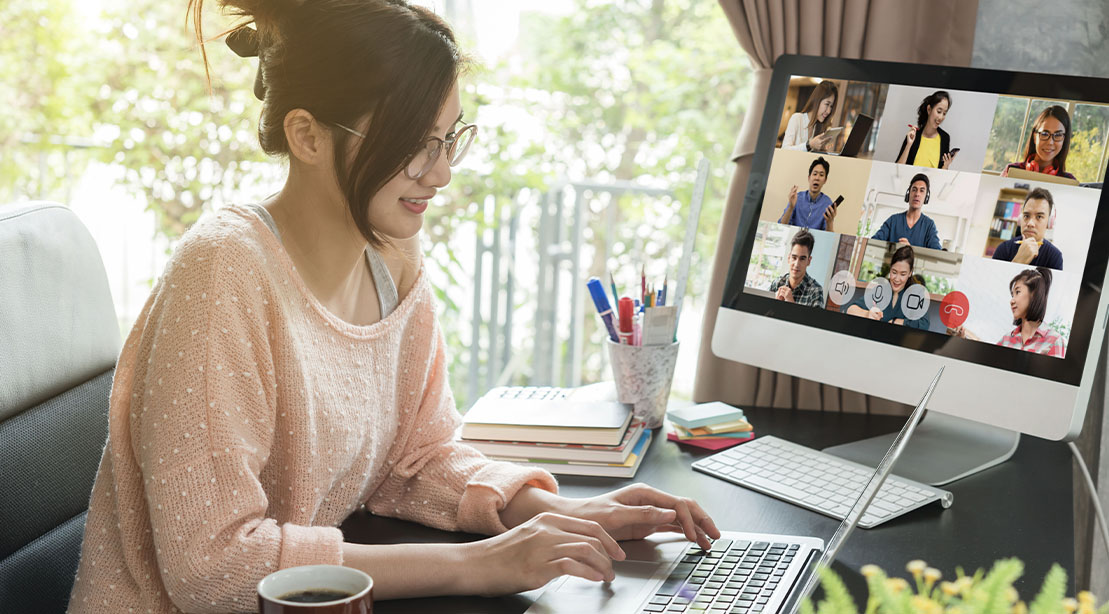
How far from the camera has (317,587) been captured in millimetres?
637

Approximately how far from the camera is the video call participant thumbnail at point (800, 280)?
1.36 m

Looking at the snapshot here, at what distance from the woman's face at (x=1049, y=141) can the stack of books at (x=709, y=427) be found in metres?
0.52

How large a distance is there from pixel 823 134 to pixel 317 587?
100cm

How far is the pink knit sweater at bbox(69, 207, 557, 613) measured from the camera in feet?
2.79

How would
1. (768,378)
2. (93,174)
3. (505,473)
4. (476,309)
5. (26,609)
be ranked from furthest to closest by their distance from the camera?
(93,174) → (476,309) → (768,378) → (505,473) → (26,609)

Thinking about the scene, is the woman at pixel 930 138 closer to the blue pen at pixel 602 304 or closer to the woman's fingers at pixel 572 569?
the blue pen at pixel 602 304

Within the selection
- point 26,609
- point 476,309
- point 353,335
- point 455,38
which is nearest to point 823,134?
point 455,38

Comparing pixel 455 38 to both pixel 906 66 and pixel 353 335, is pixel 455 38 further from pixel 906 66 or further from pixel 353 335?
pixel 906 66

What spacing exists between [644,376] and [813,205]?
0.34 meters

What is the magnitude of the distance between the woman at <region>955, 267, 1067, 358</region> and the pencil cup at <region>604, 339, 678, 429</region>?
17.2 inches

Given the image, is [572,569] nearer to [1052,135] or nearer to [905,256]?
[905,256]

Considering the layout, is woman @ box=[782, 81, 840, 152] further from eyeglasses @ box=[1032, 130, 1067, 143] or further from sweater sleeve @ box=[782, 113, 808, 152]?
eyeglasses @ box=[1032, 130, 1067, 143]

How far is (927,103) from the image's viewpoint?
50.7 inches

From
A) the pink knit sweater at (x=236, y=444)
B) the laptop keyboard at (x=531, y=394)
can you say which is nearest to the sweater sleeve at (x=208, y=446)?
the pink knit sweater at (x=236, y=444)
